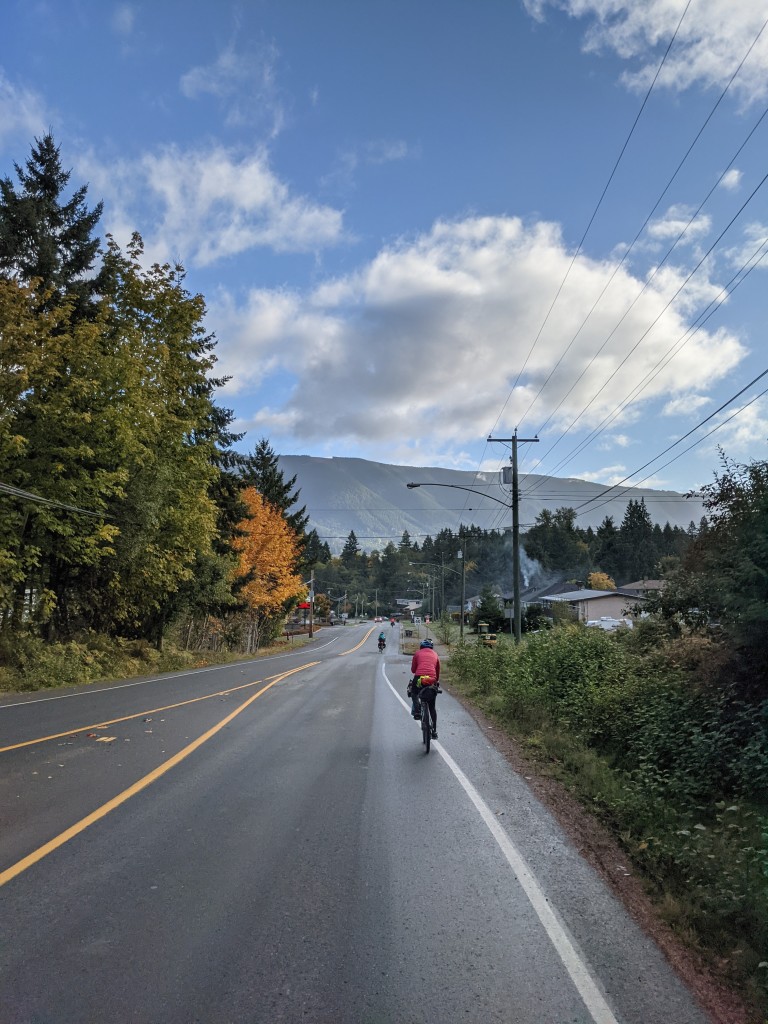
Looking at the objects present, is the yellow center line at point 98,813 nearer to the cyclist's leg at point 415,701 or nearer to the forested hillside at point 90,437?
the cyclist's leg at point 415,701

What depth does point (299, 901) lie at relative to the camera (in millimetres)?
4242

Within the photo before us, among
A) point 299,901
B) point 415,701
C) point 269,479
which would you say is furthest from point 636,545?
point 299,901

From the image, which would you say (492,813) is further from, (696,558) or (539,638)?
(539,638)

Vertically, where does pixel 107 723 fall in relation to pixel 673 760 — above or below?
below

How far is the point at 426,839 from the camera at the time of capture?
557 cm

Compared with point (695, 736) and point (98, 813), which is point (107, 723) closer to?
point (98, 813)

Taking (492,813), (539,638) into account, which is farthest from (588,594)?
(492,813)

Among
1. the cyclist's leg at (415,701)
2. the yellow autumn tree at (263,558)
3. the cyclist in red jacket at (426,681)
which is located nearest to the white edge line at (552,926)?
the cyclist in red jacket at (426,681)

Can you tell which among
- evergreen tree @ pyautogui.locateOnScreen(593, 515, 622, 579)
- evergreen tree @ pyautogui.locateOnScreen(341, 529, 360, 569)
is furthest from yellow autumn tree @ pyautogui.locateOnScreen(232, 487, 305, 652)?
evergreen tree @ pyautogui.locateOnScreen(341, 529, 360, 569)

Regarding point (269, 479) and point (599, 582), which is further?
point (599, 582)

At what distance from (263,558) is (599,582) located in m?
88.1

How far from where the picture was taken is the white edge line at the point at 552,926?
3.18m

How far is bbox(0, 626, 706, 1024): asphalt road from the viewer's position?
3.15m

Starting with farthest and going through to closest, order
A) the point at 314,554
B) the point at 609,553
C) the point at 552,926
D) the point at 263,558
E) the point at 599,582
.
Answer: the point at 609,553, the point at 599,582, the point at 314,554, the point at 263,558, the point at 552,926
